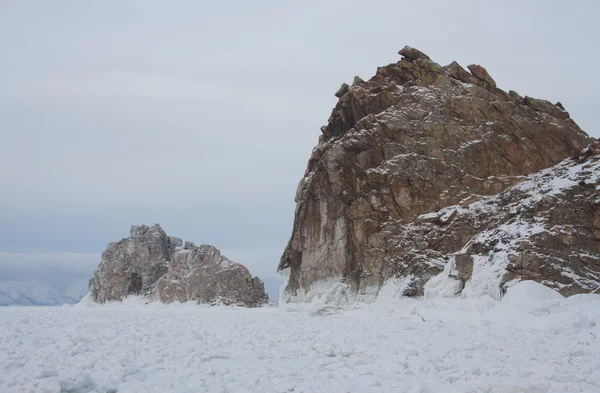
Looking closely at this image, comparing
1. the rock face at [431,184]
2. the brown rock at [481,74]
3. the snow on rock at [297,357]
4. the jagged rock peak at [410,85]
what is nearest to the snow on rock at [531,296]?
the snow on rock at [297,357]

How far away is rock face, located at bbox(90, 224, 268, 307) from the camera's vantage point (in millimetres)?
49656

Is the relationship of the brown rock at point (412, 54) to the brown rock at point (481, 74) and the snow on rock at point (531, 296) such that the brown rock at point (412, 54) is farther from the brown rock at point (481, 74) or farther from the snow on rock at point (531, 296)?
the snow on rock at point (531, 296)

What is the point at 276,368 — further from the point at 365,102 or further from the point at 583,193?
the point at 365,102

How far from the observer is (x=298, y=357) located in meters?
11.9

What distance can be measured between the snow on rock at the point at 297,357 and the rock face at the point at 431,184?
1101 centimetres

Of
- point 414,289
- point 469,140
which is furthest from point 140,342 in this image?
point 469,140

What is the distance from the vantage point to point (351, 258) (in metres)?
35.2

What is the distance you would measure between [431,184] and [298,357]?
81.4 ft

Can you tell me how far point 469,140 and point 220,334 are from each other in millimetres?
27672

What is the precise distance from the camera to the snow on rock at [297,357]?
30.6ft

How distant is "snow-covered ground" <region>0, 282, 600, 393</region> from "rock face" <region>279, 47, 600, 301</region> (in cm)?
1091

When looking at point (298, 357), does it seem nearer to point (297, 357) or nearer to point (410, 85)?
point (297, 357)

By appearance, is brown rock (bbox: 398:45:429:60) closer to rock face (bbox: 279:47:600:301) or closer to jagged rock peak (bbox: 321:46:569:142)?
jagged rock peak (bbox: 321:46:569:142)

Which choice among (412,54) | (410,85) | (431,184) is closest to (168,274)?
(431,184)
